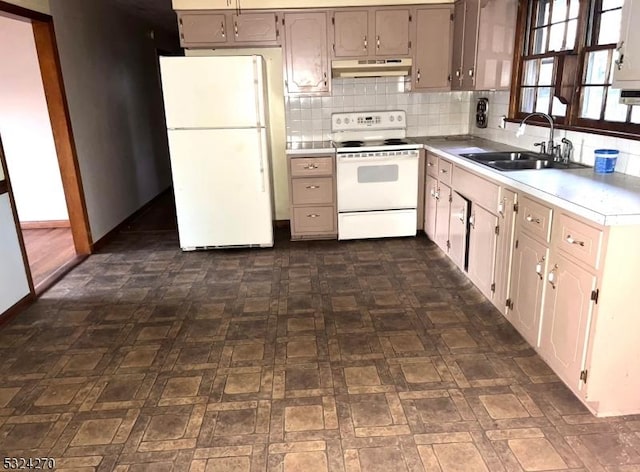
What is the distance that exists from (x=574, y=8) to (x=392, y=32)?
156 centimetres

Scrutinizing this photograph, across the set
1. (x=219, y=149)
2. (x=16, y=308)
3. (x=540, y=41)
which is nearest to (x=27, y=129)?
(x=219, y=149)

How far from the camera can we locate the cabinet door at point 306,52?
4145mm

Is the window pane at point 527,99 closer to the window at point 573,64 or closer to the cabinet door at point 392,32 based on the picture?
the window at point 573,64

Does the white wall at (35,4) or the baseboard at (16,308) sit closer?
the baseboard at (16,308)

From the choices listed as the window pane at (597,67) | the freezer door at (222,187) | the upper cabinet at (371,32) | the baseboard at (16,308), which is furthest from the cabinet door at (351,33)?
the baseboard at (16,308)

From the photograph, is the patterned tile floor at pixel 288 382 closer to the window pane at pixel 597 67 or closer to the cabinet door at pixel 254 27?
the window pane at pixel 597 67

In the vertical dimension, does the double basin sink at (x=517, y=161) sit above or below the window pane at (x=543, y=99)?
below

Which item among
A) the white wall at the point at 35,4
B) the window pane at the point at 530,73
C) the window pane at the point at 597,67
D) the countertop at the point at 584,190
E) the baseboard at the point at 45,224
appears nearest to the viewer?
the countertop at the point at 584,190

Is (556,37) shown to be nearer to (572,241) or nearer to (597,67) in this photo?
(597,67)

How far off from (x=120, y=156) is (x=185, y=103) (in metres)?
1.69

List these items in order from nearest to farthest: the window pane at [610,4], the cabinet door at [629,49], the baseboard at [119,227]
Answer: the cabinet door at [629,49], the window pane at [610,4], the baseboard at [119,227]

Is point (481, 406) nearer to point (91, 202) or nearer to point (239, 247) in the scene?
point (239, 247)

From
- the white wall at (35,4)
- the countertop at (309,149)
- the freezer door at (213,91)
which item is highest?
the white wall at (35,4)

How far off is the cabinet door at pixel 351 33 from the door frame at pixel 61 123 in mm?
2290
